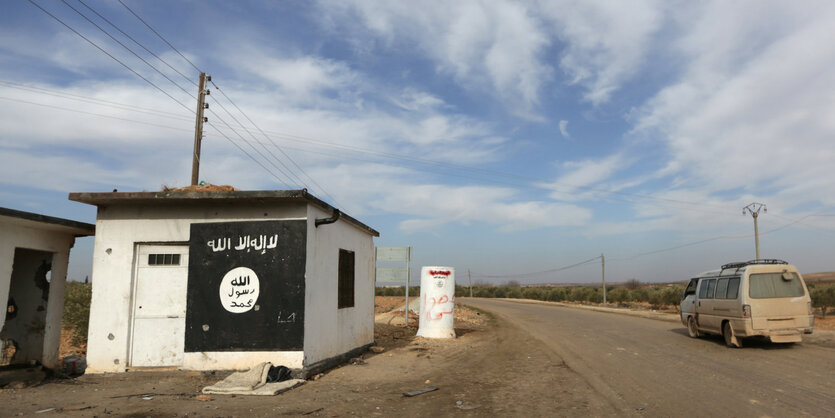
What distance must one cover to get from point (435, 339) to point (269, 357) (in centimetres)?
752

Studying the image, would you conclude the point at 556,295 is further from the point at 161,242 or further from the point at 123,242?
the point at 123,242

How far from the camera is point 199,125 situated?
17.6m

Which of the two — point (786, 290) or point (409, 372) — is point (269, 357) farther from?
point (786, 290)

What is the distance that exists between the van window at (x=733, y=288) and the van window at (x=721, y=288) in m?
0.20

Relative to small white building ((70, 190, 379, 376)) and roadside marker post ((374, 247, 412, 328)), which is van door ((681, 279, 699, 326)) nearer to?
roadside marker post ((374, 247, 412, 328))

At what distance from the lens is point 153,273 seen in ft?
33.2

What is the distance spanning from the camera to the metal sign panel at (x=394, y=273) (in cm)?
1818

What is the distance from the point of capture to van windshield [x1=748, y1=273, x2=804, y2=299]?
12688mm

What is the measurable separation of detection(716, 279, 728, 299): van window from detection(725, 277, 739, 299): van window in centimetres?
20

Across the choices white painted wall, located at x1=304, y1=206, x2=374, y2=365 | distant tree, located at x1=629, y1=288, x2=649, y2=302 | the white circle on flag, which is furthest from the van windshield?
distant tree, located at x1=629, y1=288, x2=649, y2=302

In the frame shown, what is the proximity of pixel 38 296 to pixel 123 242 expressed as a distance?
2.41 m

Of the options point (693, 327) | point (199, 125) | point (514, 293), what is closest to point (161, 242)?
point (199, 125)

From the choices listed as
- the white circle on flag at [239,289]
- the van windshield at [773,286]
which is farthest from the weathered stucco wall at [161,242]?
the van windshield at [773,286]

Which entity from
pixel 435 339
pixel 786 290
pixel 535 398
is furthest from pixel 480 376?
pixel 786 290
